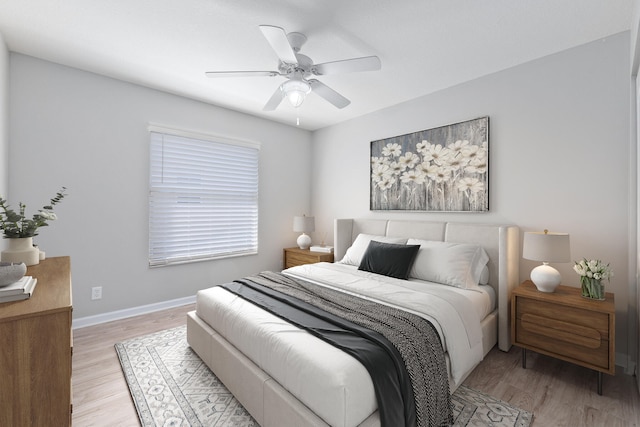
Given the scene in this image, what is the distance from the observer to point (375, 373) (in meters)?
1.36

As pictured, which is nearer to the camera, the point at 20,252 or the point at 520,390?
the point at 20,252

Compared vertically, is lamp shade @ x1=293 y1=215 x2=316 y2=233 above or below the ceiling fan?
below

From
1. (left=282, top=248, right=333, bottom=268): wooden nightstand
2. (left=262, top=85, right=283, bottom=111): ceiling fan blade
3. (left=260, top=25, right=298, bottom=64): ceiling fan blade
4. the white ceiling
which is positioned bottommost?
(left=282, top=248, right=333, bottom=268): wooden nightstand

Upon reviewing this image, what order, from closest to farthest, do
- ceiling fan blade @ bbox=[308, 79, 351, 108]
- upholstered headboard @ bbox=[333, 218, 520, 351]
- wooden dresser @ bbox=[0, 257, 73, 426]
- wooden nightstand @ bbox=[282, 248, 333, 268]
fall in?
wooden dresser @ bbox=[0, 257, 73, 426] → ceiling fan blade @ bbox=[308, 79, 351, 108] → upholstered headboard @ bbox=[333, 218, 520, 351] → wooden nightstand @ bbox=[282, 248, 333, 268]

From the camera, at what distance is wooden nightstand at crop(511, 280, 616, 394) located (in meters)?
1.95

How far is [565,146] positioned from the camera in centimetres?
253

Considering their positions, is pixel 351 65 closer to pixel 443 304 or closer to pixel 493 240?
pixel 443 304

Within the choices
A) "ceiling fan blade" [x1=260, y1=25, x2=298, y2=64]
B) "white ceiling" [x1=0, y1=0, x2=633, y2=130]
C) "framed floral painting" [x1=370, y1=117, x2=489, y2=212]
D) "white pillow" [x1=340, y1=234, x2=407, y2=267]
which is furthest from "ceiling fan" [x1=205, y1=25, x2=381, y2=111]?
"white pillow" [x1=340, y1=234, x2=407, y2=267]

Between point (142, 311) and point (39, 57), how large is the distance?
2741 mm

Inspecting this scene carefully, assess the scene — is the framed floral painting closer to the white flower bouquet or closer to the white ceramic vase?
the white flower bouquet

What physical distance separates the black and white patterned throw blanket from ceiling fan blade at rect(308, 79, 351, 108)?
170 cm

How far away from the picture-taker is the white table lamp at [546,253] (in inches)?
85.8

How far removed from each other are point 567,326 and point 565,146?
1513 millimetres

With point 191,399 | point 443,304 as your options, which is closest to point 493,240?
point 443,304
